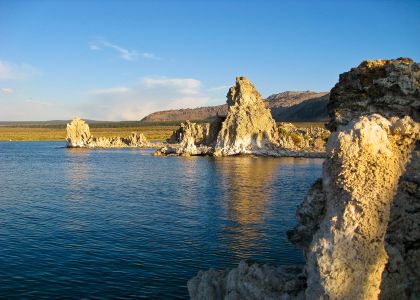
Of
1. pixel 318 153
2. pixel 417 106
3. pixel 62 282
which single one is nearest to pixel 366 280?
pixel 417 106

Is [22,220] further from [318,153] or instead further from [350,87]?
[318,153]

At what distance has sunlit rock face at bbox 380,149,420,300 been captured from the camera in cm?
1388

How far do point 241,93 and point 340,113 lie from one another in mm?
126653

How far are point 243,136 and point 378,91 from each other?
121 m

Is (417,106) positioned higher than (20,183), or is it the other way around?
(417,106)

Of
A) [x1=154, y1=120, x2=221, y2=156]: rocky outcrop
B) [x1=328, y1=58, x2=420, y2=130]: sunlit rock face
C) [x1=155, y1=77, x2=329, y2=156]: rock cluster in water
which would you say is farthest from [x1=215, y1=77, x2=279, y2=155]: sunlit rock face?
[x1=328, y1=58, x2=420, y2=130]: sunlit rock face

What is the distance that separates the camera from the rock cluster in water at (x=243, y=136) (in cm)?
13771

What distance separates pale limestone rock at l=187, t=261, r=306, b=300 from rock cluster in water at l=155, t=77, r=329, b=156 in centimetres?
11977

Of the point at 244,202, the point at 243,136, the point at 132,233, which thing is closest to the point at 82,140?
the point at 243,136

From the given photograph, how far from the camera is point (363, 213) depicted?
11711mm

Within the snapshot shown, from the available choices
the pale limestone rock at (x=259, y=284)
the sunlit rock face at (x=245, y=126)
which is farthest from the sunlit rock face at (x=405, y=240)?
the sunlit rock face at (x=245, y=126)

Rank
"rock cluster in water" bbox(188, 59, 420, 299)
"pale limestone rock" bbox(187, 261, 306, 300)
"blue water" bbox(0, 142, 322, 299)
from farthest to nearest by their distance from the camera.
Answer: "blue water" bbox(0, 142, 322, 299) → "pale limestone rock" bbox(187, 261, 306, 300) → "rock cluster in water" bbox(188, 59, 420, 299)

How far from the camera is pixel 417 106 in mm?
16766

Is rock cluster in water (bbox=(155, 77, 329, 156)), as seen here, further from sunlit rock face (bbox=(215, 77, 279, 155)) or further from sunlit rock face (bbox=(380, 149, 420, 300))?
sunlit rock face (bbox=(380, 149, 420, 300))
